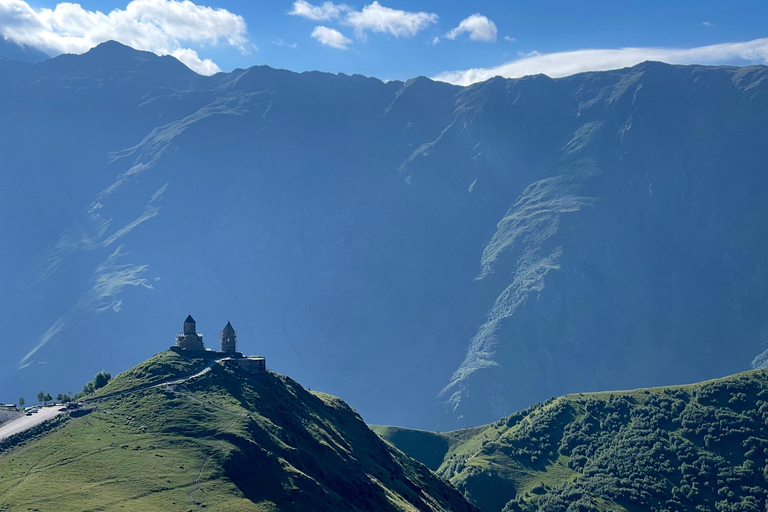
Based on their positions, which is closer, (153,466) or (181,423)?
(153,466)

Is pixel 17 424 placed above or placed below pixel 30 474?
above

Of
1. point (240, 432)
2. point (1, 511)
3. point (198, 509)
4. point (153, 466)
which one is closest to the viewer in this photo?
point (1, 511)

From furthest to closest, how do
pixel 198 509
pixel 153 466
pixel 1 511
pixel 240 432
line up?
pixel 240 432 → pixel 153 466 → pixel 198 509 → pixel 1 511

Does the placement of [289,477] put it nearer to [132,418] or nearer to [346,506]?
[346,506]

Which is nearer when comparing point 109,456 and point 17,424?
point 109,456

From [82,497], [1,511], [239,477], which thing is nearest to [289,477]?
[239,477]

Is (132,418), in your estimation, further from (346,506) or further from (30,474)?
(346,506)

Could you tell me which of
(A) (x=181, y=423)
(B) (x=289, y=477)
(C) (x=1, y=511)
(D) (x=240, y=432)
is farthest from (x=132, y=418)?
(C) (x=1, y=511)

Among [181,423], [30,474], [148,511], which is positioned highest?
[181,423]

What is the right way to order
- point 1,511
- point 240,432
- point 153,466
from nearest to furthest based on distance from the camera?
point 1,511 < point 153,466 < point 240,432
